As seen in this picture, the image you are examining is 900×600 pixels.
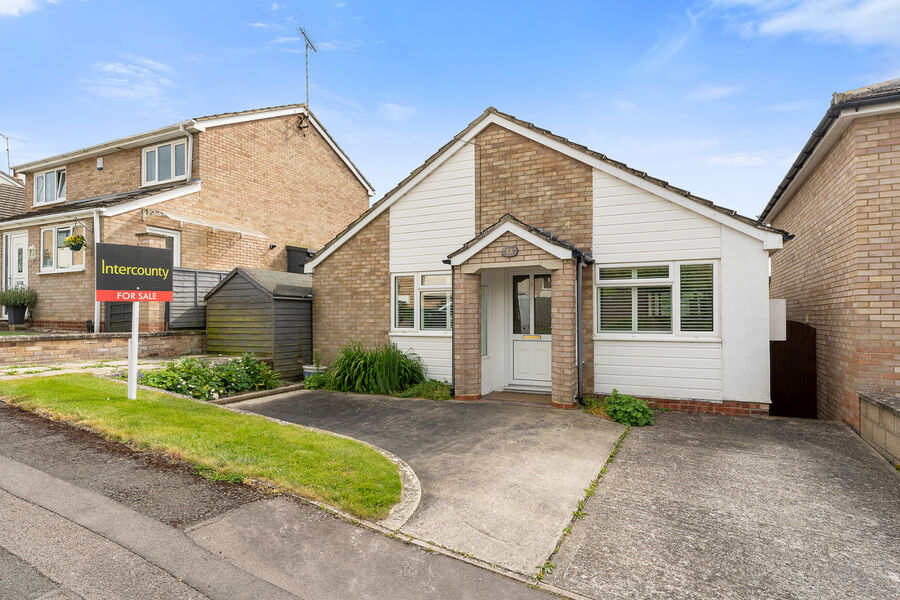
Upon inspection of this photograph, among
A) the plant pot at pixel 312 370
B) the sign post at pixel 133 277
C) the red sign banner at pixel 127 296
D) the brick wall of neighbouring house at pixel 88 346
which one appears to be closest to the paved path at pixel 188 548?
the sign post at pixel 133 277

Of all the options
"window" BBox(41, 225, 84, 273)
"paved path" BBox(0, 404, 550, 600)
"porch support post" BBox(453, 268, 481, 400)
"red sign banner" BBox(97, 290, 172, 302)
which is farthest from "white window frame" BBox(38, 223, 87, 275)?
"porch support post" BBox(453, 268, 481, 400)

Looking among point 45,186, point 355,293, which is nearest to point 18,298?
point 45,186

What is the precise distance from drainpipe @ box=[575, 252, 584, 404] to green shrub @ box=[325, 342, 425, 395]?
3392 mm

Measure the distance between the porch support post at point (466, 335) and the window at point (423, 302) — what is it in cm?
95

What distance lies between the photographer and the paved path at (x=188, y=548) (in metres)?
2.79

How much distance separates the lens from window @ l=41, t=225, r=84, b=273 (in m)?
13.7

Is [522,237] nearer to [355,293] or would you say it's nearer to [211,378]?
[355,293]

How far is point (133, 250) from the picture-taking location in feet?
24.1

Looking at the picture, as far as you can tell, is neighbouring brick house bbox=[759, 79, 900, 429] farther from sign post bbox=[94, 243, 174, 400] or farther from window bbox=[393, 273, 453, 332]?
sign post bbox=[94, 243, 174, 400]

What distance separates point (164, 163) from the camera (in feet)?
52.0

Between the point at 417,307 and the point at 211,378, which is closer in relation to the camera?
the point at 211,378

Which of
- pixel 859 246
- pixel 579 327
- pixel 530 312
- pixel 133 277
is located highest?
pixel 859 246

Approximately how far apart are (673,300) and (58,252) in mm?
17398

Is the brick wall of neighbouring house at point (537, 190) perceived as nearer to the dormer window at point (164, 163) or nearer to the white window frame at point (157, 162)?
the white window frame at point (157, 162)
